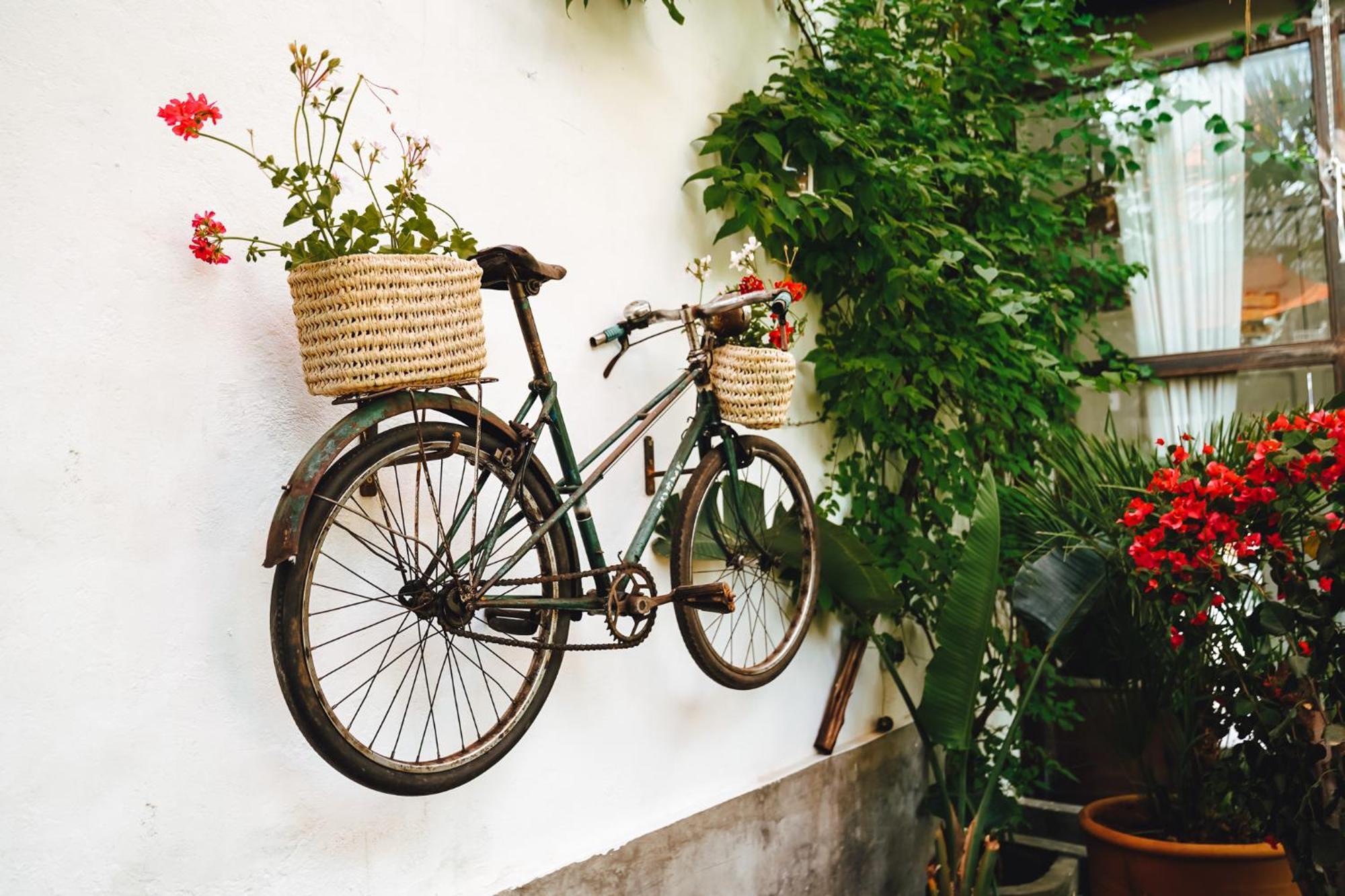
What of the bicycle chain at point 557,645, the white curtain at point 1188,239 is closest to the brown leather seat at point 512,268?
the bicycle chain at point 557,645

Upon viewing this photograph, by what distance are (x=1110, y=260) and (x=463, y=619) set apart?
3476 millimetres

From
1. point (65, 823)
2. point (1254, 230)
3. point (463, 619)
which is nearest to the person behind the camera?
point (65, 823)

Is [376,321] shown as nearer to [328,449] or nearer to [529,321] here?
[328,449]

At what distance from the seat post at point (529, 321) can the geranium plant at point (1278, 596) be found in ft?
5.29

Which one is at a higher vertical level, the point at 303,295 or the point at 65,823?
the point at 303,295

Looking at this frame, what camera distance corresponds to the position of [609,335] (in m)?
2.42

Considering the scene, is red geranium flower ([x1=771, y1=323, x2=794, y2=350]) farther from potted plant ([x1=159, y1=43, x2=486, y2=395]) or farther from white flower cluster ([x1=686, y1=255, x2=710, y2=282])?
potted plant ([x1=159, y1=43, x2=486, y2=395])

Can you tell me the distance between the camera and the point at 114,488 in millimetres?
1594

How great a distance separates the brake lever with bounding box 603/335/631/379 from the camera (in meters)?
2.48

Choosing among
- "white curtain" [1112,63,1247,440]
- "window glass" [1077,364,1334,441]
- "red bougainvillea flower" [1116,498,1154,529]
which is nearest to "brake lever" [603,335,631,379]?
"red bougainvillea flower" [1116,498,1154,529]

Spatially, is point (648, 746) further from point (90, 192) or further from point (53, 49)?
point (53, 49)

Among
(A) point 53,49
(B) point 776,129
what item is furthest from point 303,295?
(B) point 776,129

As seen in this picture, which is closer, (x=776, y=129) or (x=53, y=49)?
(x=53, y=49)

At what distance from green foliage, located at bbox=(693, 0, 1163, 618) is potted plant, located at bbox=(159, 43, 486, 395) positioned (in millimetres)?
1269
